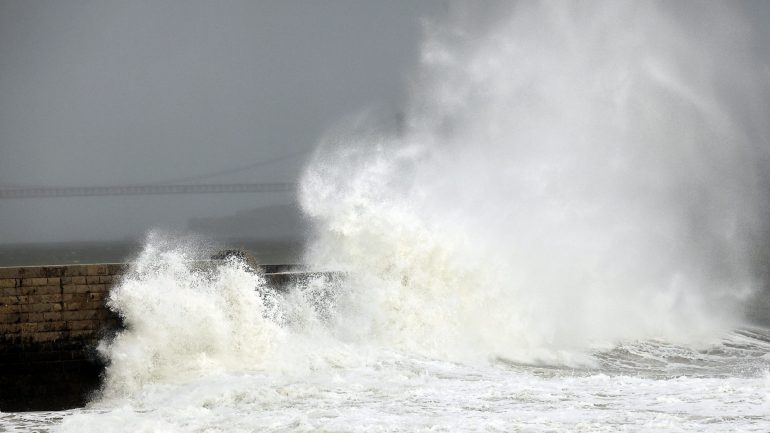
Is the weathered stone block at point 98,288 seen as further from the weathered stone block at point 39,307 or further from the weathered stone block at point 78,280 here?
the weathered stone block at point 39,307

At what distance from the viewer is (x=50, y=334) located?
30.1 ft

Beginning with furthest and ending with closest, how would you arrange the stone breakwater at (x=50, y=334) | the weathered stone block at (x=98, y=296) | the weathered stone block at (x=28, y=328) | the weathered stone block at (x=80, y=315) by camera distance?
the weathered stone block at (x=98, y=296), the weathered stone block at (x=80, y=315), the weathered stone block at (x=28, y=328), the stone breakwater at (x=50, y=334)

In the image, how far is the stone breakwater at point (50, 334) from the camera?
901cm

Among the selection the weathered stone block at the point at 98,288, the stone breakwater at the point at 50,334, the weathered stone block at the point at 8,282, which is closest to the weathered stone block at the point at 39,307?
the stone breakwater at the point at 50,334

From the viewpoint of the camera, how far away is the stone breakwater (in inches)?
355

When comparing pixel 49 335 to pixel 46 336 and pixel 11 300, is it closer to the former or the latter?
pixel 46 336

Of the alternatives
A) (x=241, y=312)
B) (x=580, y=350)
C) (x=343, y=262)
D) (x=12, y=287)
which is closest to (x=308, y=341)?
(x=241, y=312)

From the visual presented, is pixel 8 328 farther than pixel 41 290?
No

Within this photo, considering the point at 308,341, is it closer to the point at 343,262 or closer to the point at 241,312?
the point at 241,312

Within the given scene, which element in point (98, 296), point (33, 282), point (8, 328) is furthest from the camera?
point (98, 296)

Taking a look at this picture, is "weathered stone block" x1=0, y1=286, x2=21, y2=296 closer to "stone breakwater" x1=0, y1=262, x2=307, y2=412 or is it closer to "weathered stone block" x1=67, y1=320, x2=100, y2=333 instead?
"stone breakwater" x1=0, y1=262, x2=307, y2=412

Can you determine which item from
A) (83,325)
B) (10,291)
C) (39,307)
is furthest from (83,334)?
→ (10,291)

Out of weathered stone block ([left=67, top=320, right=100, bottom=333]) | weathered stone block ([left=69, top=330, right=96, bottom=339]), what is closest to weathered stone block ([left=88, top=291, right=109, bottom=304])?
weathered stone block ([left=67, top=320, right=100, bottom=333])

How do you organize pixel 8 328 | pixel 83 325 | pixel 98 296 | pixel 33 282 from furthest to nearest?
1. pixel 98 296
2. pixel 83 325
3. pixel 33 282
4. pixel 8 328
